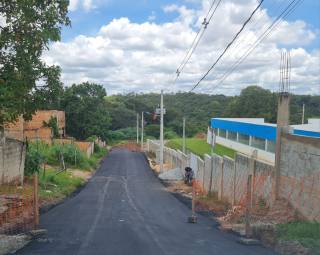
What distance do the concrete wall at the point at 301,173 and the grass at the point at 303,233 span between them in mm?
640

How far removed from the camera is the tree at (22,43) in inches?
525

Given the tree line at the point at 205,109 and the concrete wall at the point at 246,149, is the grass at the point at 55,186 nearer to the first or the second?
the concrete wall at the point at 246,149

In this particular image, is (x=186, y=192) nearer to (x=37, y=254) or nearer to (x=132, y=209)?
(x=132, y=209)

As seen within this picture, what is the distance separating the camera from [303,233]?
532 inches

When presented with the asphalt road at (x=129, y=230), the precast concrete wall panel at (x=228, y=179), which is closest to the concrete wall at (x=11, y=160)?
the asphalt road at (x=129, y=230)

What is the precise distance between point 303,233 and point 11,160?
57.6ft

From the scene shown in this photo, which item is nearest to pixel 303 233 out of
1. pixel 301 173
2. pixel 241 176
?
pixel 301 173

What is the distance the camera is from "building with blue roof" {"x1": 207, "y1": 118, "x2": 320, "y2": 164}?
4265 centimetres

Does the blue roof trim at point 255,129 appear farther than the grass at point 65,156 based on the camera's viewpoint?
No

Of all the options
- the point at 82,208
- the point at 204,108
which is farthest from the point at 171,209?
the point at 204,108

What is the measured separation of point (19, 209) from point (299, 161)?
11.1 metres

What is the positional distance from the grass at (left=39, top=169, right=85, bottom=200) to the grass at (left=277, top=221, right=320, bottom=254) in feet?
49.6

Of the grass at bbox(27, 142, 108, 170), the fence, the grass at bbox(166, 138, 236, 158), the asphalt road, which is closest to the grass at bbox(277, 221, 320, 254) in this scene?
the fence

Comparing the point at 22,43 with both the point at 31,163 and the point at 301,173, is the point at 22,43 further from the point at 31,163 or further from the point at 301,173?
the point at 31,163
